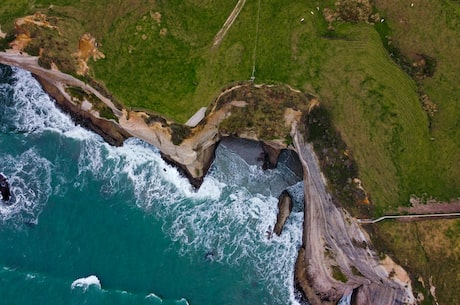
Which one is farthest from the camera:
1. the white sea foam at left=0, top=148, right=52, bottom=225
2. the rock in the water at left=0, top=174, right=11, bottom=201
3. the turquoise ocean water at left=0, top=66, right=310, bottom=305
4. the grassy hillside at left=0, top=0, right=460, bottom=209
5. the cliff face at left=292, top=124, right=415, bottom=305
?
the rock in the water at left=0, top=174, right=11, bottom=201

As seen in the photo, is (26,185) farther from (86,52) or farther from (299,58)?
(299,58)

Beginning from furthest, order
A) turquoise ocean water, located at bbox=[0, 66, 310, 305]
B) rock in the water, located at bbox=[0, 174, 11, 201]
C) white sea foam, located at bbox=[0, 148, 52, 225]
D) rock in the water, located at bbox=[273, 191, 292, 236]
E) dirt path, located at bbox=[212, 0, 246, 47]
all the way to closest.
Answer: rock in the water, located at bbox=[273, 191, 292, 236], rock in the water, located at bbox=[0, 174, 11, 201], white sea foam, located at bbox=[0, 148, 52, 225], turquoise ocean water, located at bbox=[0, 66, 310, 305], dirt path, located at bbox=[212, 0, 246, 47]

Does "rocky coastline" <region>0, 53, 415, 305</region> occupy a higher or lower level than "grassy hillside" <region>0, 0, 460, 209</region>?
lower

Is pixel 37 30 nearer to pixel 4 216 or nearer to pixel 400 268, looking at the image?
pixel 4 216

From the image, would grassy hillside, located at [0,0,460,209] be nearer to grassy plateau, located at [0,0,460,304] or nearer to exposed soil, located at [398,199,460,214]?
grassy plateau, located at [0,0,460,304]

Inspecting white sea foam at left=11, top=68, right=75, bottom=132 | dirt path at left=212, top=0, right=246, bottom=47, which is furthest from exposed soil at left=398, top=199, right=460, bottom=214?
white sea foam at left=11, top=68, right=75, bottom=132

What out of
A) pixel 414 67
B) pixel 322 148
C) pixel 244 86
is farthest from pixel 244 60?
pixel 414 67
